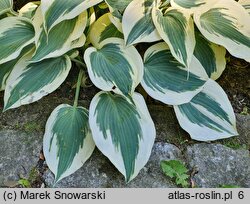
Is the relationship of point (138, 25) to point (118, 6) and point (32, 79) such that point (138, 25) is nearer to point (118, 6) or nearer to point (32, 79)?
point (118, 6)

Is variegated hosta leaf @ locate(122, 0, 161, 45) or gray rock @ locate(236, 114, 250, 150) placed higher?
variegated hosta leaf @ locate(122, 0, 161, 45)

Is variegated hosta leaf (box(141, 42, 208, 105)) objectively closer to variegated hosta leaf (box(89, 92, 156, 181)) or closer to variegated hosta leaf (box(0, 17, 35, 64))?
variegated hosta leaf (box(89, 92, 156, 181))

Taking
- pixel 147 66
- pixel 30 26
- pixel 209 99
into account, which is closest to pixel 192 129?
pixel 209 99

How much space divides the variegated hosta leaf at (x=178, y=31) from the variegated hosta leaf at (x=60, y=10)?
0.77 feet

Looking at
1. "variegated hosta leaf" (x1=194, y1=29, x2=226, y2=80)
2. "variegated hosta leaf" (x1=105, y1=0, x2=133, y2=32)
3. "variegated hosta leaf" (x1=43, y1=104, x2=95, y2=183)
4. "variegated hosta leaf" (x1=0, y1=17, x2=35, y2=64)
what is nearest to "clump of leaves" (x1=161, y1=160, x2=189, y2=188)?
"variegated hosta leaf" (x1=43, y1=104, x2=95, y2=183)

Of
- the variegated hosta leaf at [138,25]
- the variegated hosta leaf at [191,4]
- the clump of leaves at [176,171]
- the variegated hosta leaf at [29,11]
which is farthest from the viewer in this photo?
the variegated hosta leaf at [29,11]

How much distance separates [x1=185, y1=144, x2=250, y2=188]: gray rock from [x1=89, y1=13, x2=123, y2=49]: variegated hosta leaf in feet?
1.70

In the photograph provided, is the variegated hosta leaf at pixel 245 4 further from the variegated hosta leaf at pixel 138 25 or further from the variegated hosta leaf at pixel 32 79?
the variegated hosta leaf at pixel 32 79

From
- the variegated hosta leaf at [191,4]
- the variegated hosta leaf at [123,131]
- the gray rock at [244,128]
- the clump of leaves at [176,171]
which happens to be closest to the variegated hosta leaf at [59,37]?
the variegated hosta leaf at [123,131]

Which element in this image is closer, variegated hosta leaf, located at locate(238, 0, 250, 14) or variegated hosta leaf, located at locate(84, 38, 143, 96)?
variegated hosta leaf, located at locate(84, 38, 143, 96)

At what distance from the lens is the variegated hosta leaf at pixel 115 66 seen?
1662mm

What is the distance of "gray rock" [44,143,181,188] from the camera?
1.61m
